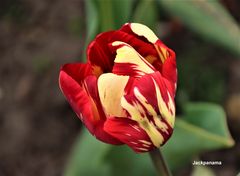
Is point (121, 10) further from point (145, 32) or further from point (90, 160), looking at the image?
point (145, 32)

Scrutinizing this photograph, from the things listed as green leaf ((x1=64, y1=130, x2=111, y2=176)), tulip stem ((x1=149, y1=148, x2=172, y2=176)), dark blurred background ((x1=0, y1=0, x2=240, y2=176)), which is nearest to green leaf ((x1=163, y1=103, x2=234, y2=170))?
green leaf ((x1=64, y1=130, x2=111, y2=176))

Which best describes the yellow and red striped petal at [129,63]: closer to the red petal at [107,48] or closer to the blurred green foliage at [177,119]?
the red petal at [107,48]

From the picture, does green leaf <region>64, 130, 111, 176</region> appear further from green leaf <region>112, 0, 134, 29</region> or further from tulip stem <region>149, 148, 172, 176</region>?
tulip stem <region>149, 148, 172, 176</region>

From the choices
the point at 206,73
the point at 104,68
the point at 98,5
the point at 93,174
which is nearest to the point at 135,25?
the point at 104,68

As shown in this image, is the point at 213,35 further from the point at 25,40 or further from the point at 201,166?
the point at 25,40

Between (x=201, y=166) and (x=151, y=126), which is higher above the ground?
(x=151, y=126)

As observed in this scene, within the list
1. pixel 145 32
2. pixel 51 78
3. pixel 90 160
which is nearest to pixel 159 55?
pixel 145 32
